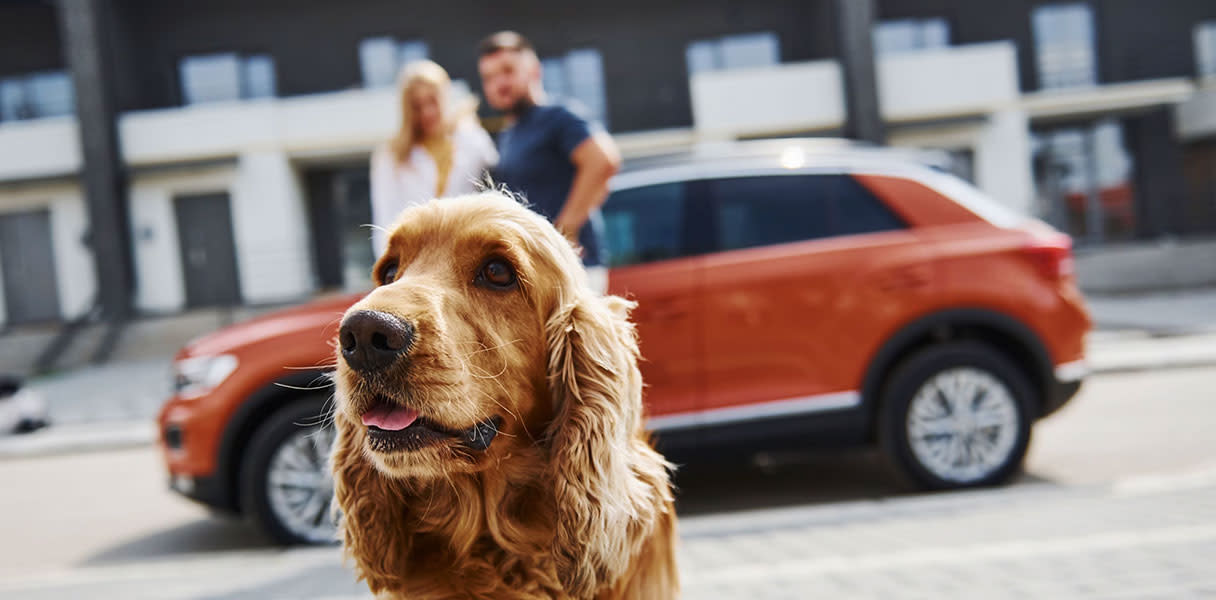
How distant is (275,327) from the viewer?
429 centimetres

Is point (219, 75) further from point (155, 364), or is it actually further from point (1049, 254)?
point (1049, 254)

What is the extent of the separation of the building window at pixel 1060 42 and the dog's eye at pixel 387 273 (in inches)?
935

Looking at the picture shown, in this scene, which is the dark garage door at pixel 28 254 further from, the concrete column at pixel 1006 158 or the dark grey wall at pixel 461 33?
the concrete column at pixel 1006 158

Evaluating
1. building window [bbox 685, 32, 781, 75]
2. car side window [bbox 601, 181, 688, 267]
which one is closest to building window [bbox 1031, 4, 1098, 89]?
building window [bbox 685, 32, 781, 75]

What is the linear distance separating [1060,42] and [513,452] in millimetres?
24365

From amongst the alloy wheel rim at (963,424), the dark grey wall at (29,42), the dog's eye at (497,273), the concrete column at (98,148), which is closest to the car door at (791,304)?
the alloy wheel rim at (963,424)

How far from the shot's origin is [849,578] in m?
3.10

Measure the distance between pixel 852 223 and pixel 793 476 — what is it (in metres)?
1.64

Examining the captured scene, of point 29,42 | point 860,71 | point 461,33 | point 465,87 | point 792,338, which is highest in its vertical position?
point 29,42

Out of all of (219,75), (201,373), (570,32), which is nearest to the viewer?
(201,373)

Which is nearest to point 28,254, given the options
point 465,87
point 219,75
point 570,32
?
point 219,75

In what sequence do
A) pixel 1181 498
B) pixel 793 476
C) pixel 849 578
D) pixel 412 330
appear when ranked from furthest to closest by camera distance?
pixel 793 476 < pixel 1181 498 < pixel 849 578 < pixel 412 330

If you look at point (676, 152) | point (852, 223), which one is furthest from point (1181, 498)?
point (676, 152)

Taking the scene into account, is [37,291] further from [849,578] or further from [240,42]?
[849,578]
